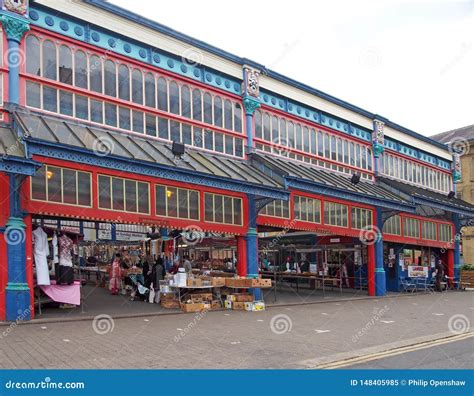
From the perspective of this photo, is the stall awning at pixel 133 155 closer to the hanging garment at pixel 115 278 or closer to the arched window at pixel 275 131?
the arched window at pixel 275 131

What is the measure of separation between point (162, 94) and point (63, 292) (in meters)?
7.48

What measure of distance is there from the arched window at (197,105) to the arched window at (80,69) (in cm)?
430

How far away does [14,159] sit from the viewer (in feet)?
38.8

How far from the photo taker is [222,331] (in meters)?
12.2

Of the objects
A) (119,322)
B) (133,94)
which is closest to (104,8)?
(133,94)

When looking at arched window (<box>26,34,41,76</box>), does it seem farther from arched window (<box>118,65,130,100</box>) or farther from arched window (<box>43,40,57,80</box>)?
arched window (<box>118,65,130,100</box>)

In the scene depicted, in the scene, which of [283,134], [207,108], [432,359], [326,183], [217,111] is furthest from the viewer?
[283,134]

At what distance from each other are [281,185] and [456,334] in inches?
322

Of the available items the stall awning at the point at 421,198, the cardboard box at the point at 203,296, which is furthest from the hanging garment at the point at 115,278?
the stall awning at the point at 421,198

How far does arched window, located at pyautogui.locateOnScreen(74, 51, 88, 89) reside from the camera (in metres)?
15.7

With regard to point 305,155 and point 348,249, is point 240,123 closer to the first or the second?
point 305,155

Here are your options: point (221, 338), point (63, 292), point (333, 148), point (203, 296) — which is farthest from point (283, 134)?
point (221, 338)

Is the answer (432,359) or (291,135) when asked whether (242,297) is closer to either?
(291,135)

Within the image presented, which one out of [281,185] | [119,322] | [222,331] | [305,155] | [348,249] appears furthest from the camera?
[348,249]
